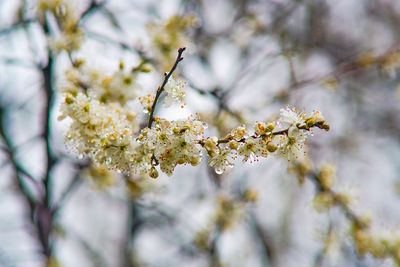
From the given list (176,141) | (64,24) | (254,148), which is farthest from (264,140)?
(64,24)

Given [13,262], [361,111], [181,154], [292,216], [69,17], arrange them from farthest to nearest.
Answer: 1. [292,216]
2. [361,111]
3. [13,262]
4. [69,17]
5. [181,154]

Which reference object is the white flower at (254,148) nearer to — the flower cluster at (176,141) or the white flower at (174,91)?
the flower cluster at (176,141)

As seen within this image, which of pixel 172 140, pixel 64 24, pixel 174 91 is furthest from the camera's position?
pixel 64 24

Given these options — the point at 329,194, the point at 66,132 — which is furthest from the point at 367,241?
the point at 66,132

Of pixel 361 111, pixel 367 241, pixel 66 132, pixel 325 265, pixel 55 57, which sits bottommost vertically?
pixel 66 132

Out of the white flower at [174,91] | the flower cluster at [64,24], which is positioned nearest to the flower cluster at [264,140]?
the white flower at [174,91]

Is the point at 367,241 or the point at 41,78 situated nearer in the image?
the point at 367,241

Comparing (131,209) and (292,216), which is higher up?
(292,216)

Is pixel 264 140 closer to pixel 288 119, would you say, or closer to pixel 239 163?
pixel 288 119

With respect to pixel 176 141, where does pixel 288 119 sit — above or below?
above

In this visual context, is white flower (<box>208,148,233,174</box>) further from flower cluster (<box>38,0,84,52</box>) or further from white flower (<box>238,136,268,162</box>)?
flower cluster (<box>38,0,84,52</box>)

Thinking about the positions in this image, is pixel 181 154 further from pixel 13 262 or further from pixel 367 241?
pixel 13 262
